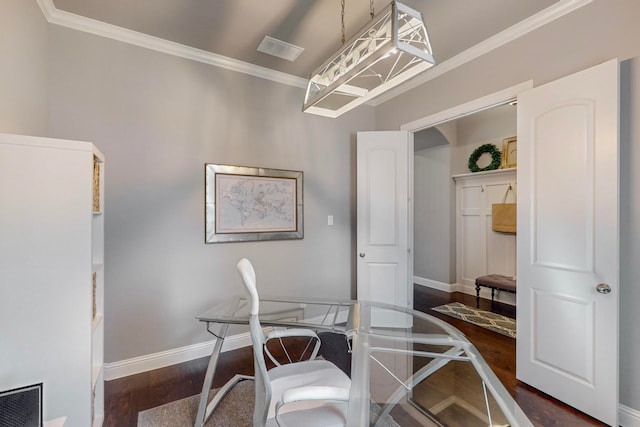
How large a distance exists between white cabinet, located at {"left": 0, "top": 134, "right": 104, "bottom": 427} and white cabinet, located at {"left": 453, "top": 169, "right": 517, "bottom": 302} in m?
4.66

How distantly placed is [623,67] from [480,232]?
3.09m

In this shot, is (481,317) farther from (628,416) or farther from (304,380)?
(304,380)

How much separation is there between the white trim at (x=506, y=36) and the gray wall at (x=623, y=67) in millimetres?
41

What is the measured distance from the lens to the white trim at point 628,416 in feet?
5.64

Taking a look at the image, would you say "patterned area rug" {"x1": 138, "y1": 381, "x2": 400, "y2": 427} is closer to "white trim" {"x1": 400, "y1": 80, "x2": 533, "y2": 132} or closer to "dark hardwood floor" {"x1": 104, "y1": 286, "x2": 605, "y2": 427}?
"dark hardwood floor" {"x1": 104, "y1": 286, "x2": 605, "y2": 427}

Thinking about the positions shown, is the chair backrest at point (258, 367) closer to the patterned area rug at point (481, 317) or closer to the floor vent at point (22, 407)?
the floor vent at point (22, 407)

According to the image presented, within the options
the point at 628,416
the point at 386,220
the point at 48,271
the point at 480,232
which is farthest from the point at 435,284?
the point at 48,271

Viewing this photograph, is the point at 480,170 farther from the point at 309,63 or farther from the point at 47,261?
the point at 47,261

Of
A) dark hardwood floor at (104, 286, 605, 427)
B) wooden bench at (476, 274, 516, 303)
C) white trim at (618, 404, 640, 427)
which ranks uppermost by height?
wooden bench at (476, 274, 516, 303)

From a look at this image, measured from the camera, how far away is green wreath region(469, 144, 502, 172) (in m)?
4.14

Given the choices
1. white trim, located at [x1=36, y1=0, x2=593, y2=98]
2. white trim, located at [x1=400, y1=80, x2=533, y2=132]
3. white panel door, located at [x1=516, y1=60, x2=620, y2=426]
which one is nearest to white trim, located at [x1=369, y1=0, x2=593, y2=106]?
white trim, located at [x1=36, y1=0, x2=593, y2=98]

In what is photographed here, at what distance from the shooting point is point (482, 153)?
4375 mm

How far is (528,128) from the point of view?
217cm

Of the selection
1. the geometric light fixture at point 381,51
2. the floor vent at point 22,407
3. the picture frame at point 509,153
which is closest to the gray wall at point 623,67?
the geometric light fixture at point 381,51
